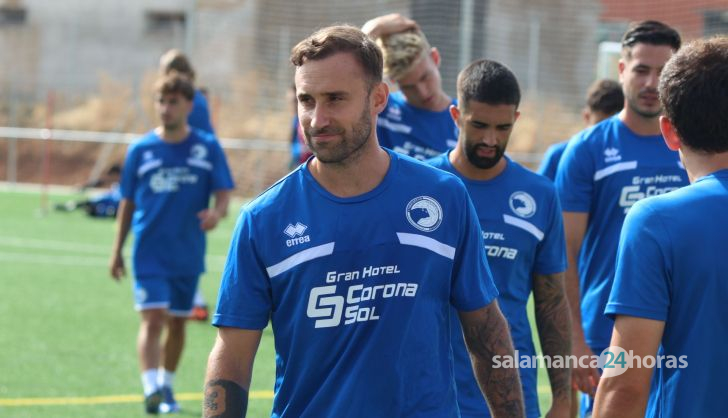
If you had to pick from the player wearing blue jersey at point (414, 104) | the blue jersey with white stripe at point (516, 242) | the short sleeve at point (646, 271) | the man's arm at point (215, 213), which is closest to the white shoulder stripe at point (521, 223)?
the blue jersey with white stripe at point (516, 242)

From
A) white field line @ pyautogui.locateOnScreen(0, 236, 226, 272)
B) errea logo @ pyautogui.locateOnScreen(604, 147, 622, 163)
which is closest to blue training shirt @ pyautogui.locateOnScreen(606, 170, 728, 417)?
errea logo @ pyautogui.locateOnScreen(604, 147, 622, 163)

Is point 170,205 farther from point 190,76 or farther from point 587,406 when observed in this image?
point 587,406

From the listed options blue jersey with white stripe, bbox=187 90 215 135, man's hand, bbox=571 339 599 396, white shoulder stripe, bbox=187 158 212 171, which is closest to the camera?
man's hand, bbox=571 339 599 396

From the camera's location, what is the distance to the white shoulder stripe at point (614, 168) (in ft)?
18.0

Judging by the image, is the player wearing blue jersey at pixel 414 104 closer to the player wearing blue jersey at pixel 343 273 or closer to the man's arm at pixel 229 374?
the player wearing blue jersey at pixel 343 273

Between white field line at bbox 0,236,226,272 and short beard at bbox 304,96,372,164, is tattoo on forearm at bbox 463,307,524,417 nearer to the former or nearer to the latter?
short beard at bbox 304,96,372,164

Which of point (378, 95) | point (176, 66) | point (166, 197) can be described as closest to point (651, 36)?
point (378, 95)

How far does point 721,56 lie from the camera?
121 inches

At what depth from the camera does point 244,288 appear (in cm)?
340

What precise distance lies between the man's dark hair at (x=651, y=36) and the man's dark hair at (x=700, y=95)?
2535 millimetres

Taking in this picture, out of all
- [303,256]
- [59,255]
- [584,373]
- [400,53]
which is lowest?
[59,255]

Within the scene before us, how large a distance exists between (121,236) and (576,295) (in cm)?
428

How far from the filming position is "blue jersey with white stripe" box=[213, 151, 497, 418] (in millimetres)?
3379

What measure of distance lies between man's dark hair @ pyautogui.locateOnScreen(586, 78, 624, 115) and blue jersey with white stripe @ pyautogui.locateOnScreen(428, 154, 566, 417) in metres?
3.10
